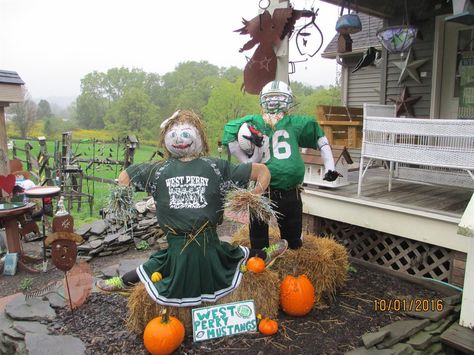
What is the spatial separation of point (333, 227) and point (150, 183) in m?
2.75

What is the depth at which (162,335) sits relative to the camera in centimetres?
227

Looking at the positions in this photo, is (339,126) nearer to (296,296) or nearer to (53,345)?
(296,296)

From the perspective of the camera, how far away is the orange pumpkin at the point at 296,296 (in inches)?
107

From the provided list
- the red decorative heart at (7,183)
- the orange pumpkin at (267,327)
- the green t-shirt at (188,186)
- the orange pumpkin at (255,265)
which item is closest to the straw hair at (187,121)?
the green t-shirt at (188,186)

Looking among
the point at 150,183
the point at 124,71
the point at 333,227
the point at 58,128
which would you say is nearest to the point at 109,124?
the point at 58,128

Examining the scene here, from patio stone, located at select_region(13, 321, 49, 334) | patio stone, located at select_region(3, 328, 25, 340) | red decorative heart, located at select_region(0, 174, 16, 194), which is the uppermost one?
red decorative heart, located at select_region(0, 174, 16, 194)

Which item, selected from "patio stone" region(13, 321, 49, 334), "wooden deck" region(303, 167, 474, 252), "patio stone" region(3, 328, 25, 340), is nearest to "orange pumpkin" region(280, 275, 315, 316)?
"wooden deck" region(303, 167, 474, 252)

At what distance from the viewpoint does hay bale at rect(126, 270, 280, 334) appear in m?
2.49

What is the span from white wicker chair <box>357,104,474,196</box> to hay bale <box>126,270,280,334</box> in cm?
183

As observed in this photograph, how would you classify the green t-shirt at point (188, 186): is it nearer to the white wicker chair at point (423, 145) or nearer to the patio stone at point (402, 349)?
the patio stone at point (402, 349)

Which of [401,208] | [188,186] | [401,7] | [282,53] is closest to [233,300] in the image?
[188,186]
